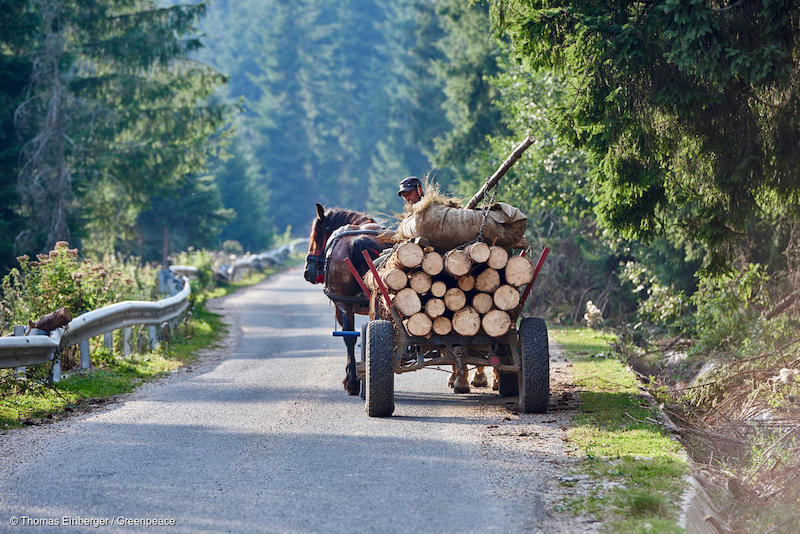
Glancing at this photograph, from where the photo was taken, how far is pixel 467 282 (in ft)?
31.4

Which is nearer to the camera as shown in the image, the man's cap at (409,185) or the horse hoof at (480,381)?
the man's cap at (409,185)

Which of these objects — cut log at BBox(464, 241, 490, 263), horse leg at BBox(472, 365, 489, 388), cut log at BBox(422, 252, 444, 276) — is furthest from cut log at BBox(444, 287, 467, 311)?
horse leg at BBox(472, 365, 489, 388)

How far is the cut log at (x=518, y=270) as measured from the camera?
31.1 ft

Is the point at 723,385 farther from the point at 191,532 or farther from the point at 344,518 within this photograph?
the point at 191,532

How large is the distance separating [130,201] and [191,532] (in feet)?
86.0

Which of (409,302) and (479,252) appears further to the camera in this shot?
(409,302)

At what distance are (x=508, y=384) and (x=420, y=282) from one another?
7.56 ft

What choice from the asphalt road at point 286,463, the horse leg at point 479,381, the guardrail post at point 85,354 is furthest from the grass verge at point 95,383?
the horse leg at point 479,381

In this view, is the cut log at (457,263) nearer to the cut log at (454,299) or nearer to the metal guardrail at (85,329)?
the cut log at (454,299)

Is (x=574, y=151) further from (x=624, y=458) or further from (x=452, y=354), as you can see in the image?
(x=624, y=458)

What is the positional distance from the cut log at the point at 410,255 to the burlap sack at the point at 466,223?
24 cm

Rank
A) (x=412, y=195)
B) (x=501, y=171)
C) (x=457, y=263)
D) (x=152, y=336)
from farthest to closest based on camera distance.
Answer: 1. (x=152, y=336)
2. (x=412, y=195)
3. (x=501, y=171)
4. (x=457, y=263)

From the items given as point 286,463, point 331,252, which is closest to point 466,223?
point 331,252

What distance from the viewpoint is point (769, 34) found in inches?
367
